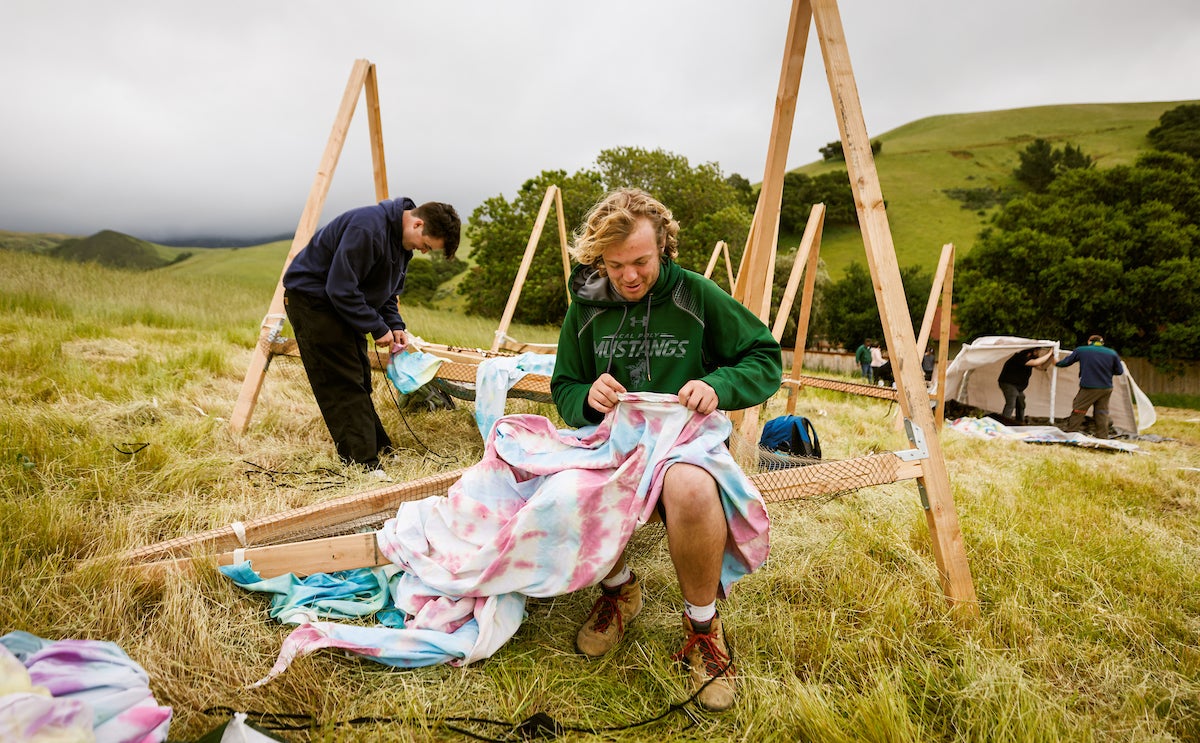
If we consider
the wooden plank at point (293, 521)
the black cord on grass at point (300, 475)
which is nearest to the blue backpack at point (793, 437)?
the wooden plank at point (293, 521)

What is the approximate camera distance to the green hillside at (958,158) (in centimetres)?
4450

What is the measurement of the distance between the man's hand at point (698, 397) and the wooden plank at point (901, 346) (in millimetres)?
817

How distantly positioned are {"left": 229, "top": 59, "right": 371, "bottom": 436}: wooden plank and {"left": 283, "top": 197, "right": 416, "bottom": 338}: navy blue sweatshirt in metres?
0.21

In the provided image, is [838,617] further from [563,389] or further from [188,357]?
[188,357]

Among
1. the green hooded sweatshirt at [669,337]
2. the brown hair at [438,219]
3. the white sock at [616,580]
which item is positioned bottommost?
the white sock at [616,580]

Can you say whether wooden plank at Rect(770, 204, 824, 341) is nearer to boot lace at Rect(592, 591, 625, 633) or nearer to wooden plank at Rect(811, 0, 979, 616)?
wooden plank at Rect(811, 0, 979, 616)

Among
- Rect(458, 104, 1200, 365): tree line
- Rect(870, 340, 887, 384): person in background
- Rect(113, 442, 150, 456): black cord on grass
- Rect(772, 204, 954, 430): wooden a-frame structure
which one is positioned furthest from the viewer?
Rect(458, 104, 1200, 365): tree line

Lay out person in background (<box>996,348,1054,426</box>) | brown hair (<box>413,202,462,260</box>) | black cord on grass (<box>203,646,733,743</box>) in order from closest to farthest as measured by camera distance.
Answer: black cord on grass (<box>203,646,733,743</box>), brown hair (<box>413,202,462,260</box>), person in background (<box>996,348,1054,426</box>)

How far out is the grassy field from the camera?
1.57 metres

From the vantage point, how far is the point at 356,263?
137 inches

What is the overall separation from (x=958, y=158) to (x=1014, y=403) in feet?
213

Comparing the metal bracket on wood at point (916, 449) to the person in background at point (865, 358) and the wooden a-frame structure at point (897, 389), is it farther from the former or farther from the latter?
the person in background at point (865, 358)

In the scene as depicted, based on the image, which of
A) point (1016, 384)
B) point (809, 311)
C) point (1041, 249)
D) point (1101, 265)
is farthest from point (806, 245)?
point (1041, 249)

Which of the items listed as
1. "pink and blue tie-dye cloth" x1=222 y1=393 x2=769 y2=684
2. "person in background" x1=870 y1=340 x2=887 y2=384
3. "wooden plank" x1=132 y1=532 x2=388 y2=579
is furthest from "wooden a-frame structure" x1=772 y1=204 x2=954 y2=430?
"person in background" x1=870 y1=340 x2=887 y2=384
